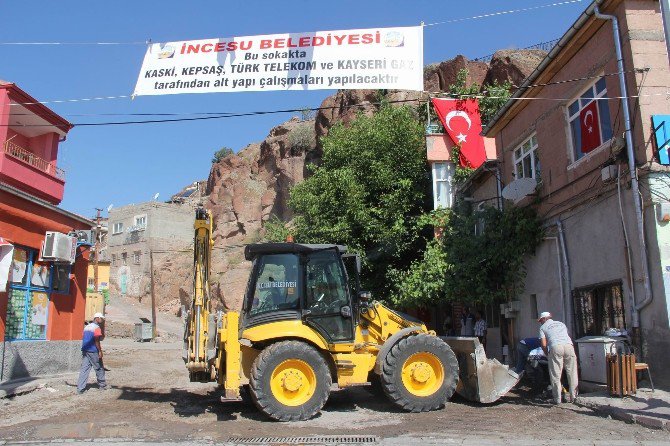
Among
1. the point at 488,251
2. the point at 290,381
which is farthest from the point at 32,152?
the point at 488,251

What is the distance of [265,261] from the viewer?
8773 mm

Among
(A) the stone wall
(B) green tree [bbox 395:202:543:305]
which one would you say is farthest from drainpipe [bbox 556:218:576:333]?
(A) the stone wall

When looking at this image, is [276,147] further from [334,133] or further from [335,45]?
[335,45]

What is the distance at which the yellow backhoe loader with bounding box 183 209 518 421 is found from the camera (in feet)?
26.3

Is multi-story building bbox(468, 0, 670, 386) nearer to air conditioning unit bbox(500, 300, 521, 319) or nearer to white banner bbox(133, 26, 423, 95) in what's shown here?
air conditioning unit bbox(500, 300, 521, 319)

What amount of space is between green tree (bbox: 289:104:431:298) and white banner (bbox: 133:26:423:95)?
11.9 m

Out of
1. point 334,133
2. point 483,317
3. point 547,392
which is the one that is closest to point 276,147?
point 334,133

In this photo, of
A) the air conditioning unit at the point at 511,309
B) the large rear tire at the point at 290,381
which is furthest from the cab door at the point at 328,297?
the air conditioning unit at the point at 511,309

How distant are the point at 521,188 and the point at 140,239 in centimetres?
4660

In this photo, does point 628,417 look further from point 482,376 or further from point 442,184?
A: point 442,184

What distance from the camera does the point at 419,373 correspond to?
8547 millimetres

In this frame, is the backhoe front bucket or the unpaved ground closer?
the unpaved ground

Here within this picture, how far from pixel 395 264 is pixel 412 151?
4997mm

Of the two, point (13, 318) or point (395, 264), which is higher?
point (395, 264)
